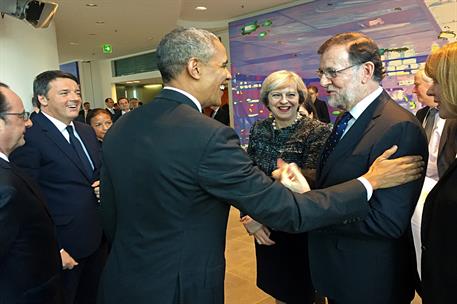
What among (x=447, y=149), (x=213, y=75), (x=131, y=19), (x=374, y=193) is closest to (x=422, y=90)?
(x=447, y=149)

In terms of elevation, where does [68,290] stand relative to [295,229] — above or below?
below

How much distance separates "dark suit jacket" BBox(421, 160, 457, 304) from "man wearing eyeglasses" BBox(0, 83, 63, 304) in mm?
1501

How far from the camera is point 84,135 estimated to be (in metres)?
2.45

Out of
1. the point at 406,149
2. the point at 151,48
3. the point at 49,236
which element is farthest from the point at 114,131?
the point at 151,48

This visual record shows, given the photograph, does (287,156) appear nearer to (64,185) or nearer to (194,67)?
(194,67)

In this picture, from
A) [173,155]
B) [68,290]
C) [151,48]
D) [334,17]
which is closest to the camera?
[173,155]

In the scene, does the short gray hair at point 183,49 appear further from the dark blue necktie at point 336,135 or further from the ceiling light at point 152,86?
the ceiling light at point 152,86

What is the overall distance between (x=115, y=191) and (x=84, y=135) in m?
1.28

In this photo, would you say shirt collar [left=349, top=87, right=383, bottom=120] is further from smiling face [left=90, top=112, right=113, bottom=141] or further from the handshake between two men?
smiling face [left=90, top=112, right=113, bottom=141]

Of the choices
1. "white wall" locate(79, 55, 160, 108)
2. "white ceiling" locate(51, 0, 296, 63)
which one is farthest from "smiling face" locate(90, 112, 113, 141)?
"white wall" locate(79, 55, 160, 108)

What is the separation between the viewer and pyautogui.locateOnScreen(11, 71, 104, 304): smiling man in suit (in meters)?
2.10

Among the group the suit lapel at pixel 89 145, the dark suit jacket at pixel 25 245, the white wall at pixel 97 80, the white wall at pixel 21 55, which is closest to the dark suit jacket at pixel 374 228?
the dark suit jacket at pixel 25 245

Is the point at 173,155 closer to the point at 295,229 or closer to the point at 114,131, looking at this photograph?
the point at 114,131

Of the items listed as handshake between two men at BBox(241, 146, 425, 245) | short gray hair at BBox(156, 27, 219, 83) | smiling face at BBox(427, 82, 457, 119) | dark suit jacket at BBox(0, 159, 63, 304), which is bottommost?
dark suit jacket at BBox(0, 159, 63, 304)
